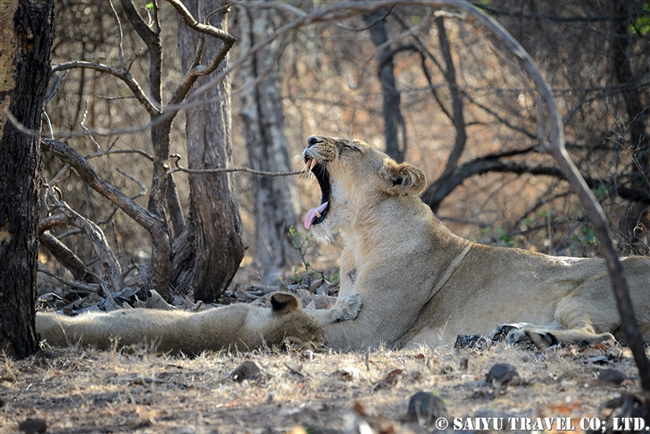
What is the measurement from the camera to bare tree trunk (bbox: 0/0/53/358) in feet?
12.6

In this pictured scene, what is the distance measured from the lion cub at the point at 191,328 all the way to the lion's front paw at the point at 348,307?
0.41 meters

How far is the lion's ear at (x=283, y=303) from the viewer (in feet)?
13.6

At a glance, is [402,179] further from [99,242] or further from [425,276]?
[99,242]

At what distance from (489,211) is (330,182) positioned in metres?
6.79

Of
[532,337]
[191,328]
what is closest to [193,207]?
[191,328]

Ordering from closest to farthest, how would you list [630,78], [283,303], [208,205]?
[283,303], [208,205], [630,78]

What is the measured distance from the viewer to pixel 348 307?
4727mm

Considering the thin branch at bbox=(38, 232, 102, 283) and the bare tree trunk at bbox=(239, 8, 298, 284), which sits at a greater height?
the bare tree trunk at bbox=(239, 8, 298, 284)

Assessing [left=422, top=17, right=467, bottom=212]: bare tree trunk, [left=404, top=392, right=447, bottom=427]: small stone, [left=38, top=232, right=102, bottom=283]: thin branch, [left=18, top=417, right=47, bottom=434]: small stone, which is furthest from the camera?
[left=422, top=17, right=467, bottom=212]: bare tree trunk

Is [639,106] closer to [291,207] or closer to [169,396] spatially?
[291,207]

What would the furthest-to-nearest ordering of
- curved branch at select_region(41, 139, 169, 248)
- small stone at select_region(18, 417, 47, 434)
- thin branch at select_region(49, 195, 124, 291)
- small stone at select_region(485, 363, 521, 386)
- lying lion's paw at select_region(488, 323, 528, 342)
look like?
thin branch at select_region(49, 195, 124, 291), curved branch at select_region(41, 139, 169, 248), lying lion's paw at select_region(488, 323, 528, 342), small stone at select_region(485, 363, 521, 386), small stone at select_region(18, 417, 47, 434)

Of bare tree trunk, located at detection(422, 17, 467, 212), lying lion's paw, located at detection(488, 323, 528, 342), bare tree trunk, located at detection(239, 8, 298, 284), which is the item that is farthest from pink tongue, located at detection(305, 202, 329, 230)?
bare tree trunk, located at detection(239, 8, 298, 284)

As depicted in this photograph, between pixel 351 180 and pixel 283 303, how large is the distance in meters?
1.57

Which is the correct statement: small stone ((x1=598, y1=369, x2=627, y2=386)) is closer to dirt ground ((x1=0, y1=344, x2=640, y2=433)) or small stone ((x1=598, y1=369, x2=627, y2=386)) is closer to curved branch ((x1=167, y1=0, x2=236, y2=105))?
dirt ground ((x1=0, y1=344, x2=640, y2=433))
